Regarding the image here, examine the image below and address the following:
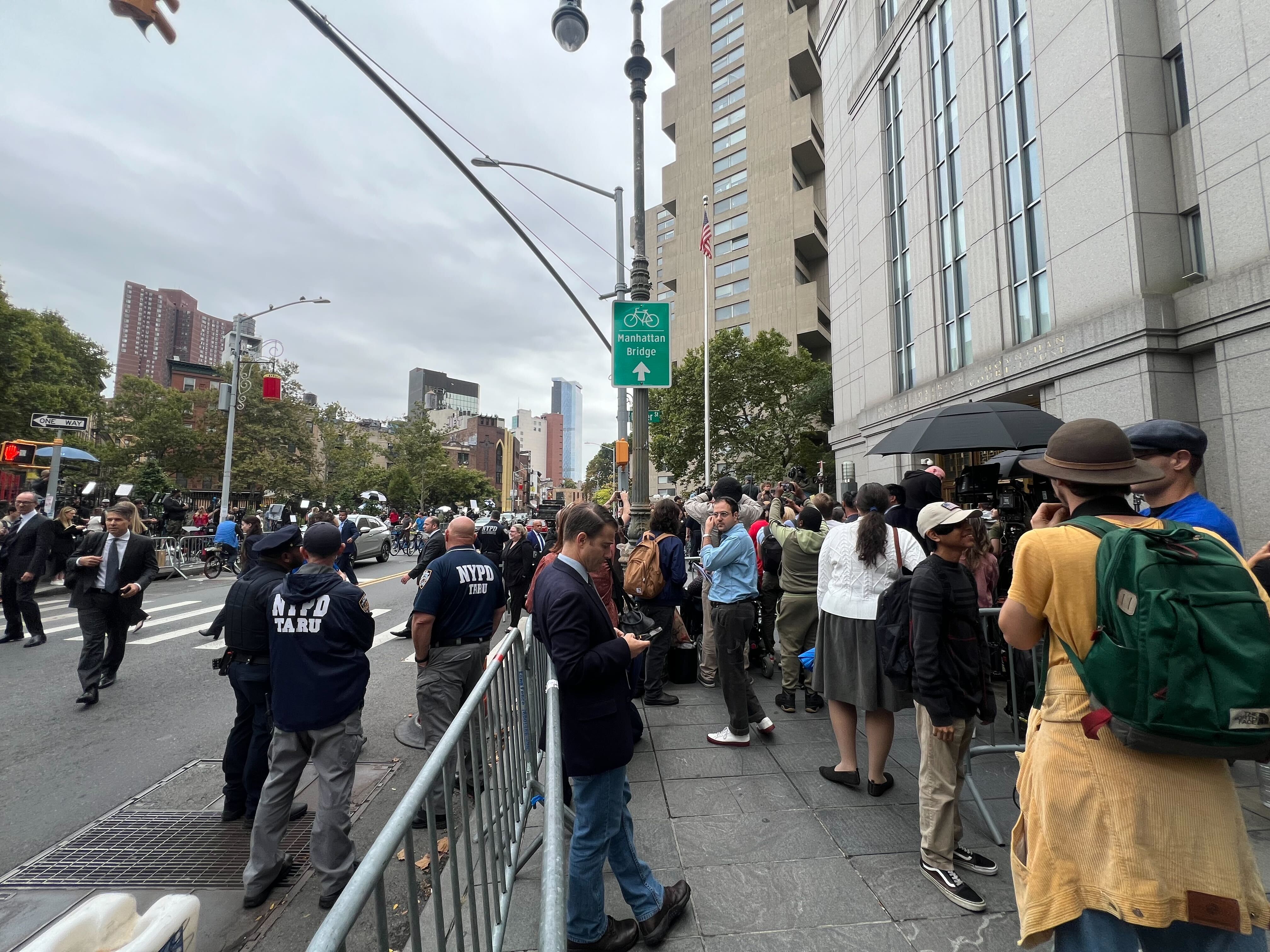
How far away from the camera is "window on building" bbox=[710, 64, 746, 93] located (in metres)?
49.0

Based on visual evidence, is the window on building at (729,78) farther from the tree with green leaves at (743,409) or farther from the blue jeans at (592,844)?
the blue jeans at (592,844)

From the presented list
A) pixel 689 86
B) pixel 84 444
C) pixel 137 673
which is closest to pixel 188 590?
pixel 137 673

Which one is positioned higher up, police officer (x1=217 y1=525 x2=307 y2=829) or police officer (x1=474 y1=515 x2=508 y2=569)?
police officer (x1=474 y1=515 x2=508 y2=569)

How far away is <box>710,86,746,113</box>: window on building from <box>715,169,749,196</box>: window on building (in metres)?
6.05

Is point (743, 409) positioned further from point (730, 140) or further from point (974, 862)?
point (974, 862)

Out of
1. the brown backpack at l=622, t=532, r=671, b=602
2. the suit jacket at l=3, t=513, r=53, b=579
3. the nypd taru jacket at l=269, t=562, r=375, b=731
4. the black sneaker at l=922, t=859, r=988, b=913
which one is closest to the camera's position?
the black sneaker at l=922, t=859, r=988, b=913

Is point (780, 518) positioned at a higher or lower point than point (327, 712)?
higher

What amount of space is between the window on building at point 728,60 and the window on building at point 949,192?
119 ft

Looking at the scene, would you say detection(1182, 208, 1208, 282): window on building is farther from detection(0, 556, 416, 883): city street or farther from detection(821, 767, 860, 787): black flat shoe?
detection(0, 556, 416, 883): city street

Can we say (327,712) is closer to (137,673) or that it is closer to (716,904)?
(716,904)

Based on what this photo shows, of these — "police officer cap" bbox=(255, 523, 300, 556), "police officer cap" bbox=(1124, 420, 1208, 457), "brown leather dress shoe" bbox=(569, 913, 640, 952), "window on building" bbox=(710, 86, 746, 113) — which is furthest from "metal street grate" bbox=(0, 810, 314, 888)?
"window on building" bbox=(710, 86, 746, 113)

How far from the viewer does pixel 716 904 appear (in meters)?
3.04

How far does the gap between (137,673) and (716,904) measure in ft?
25.9

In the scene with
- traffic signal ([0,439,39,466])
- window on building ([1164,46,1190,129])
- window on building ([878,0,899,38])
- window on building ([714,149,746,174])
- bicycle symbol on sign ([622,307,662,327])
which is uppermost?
window on building ([714,149,746,174])
